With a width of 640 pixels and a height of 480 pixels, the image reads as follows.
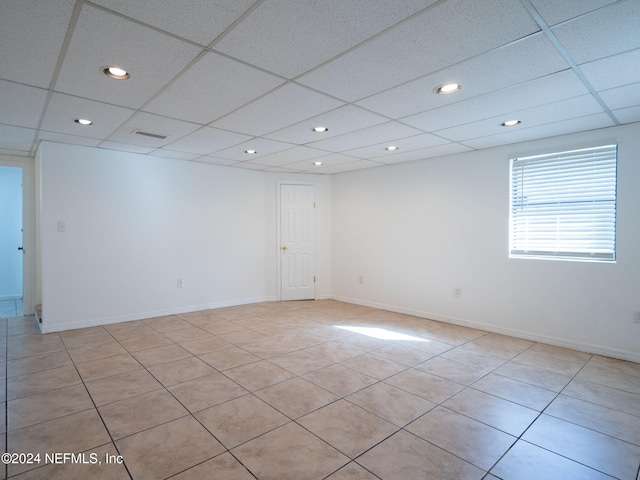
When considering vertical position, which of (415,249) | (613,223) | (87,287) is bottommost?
(87,287)

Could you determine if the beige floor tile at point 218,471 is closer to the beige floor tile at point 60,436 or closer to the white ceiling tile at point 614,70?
the beige floor tile at point 60,436

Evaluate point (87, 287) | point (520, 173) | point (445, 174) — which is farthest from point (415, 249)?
point (87, 287)

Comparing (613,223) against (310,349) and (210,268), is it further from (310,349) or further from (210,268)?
(210,268)

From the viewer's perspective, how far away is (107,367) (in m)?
3.32

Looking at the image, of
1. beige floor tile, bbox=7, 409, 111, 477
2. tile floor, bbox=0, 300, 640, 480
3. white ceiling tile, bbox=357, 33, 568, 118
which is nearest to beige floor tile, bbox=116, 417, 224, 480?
tile floor, bbox=0, 300, 640, 480

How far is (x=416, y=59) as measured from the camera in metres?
2.18

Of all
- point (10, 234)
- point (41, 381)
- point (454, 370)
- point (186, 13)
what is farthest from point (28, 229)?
point (454, 370)

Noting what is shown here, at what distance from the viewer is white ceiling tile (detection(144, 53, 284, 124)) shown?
2.30m

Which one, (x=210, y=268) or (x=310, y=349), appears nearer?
(x=310, y=349)

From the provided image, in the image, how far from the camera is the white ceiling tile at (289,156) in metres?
4.68

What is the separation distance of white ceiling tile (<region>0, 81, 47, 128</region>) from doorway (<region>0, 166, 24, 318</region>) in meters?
4.34

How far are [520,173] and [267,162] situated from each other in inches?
144

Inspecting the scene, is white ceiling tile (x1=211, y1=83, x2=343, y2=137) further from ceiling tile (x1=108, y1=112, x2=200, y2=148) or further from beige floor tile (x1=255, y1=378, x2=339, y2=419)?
A: beige floor tile (x1=255, y1=378, x2=339, y2=419)

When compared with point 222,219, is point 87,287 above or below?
below
